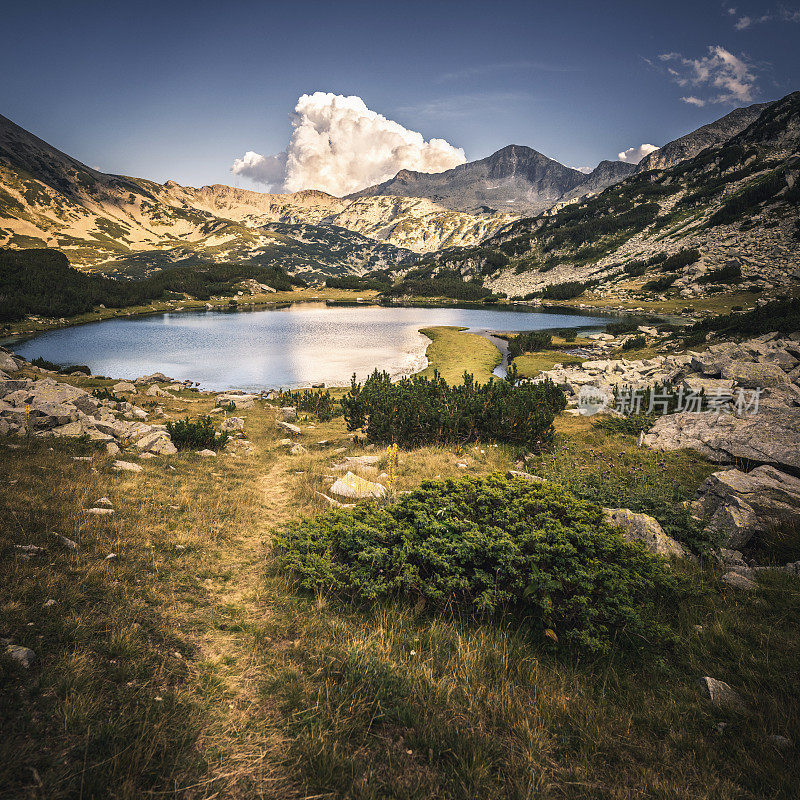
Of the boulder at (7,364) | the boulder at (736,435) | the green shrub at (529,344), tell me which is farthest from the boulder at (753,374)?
the boulder at (7,364)

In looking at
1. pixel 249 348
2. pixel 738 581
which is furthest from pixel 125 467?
pixel 249 348

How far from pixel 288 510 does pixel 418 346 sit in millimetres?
52896

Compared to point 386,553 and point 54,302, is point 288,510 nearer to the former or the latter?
point 386,553

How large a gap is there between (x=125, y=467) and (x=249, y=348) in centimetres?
5159

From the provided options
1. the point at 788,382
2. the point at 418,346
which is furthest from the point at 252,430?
the point at 418,346

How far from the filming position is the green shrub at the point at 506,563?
191 inches

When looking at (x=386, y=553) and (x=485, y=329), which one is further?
(x=485, y=329)

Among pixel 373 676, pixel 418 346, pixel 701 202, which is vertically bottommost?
pixel 418 346

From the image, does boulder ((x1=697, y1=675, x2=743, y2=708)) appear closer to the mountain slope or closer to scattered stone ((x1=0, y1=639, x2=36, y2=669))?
scattered stone ((x1=0, y1=639, x2=36, y2=669))

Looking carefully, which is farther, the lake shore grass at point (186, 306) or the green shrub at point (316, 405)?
the lake shore grass at point (186, 306)

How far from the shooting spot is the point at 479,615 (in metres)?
5.56

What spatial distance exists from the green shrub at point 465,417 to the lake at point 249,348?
73.7ft

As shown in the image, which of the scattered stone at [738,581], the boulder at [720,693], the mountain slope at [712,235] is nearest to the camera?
the boulder at [720,693]

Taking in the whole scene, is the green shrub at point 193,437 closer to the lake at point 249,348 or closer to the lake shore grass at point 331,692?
the lake shore grass at point 331,692
